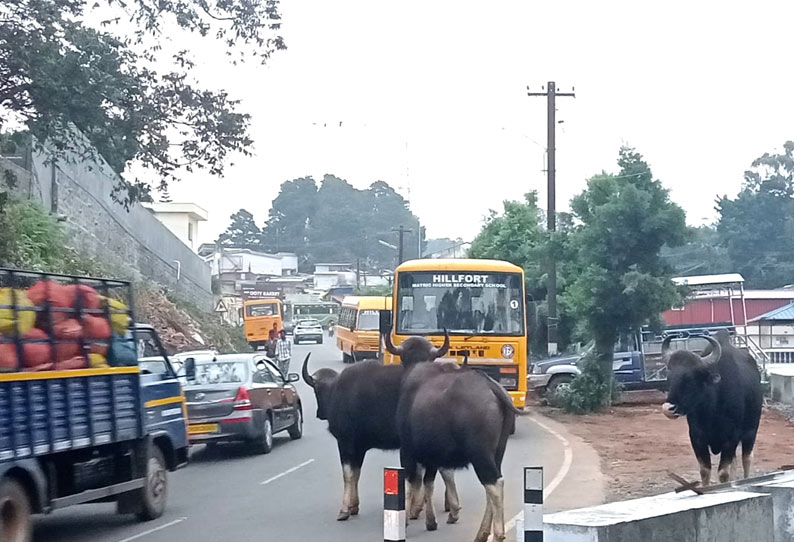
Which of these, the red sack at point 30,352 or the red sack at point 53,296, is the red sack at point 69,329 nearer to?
the red sack at point 53,296

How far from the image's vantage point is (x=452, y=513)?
11.5 metres

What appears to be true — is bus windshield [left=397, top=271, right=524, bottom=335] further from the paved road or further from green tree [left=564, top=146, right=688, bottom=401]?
green tree [left=564, top=146, right=688, bottom=401]

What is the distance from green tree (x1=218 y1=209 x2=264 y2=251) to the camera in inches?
4614

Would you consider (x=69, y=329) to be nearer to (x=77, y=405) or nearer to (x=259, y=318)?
(x=77, y=405)

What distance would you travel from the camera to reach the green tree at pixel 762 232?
56.1m

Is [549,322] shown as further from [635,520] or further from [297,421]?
[635,520]

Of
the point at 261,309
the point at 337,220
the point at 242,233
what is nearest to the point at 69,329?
the point at 261,309

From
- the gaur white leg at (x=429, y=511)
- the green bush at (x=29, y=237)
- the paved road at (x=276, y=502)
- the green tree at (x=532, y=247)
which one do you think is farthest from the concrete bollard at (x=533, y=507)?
the green tree at (x=532, y=247)

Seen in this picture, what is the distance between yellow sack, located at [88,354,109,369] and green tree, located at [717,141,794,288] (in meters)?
49.3

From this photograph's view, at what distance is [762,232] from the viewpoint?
5609 centimetres

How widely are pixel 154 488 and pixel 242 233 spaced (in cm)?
10656

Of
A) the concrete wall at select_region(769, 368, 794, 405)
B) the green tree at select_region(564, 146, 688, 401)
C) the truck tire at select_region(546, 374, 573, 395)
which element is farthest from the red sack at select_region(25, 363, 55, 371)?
the concrete wall at select_region(769, 368, 794, 405)

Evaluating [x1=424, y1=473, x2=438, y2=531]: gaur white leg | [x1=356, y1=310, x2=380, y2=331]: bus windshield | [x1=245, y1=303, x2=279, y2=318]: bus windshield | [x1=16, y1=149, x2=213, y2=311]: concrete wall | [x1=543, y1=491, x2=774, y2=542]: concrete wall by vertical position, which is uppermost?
[x1=16, y1=149, x2=213, y2=311]: concrete wall

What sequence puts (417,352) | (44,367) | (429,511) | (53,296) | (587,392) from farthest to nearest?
(587,392) < (417,352) < (429,511) < (53,296) < (44,367)
